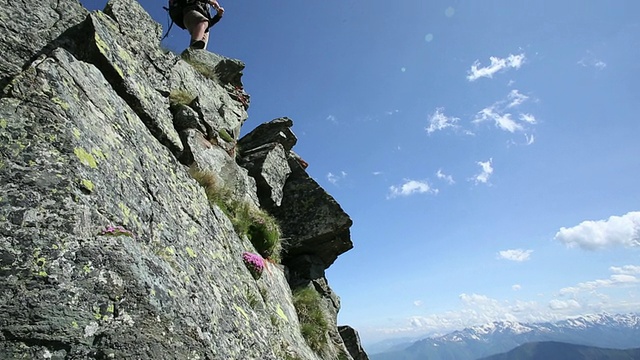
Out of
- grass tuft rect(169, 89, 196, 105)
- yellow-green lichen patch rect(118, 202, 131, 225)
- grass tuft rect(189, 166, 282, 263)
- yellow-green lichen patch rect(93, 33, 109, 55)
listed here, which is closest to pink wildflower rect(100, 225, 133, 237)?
yellow-green lichen patch rect(118, 202, 131, 225)

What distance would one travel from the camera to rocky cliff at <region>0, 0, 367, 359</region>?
3875 mm

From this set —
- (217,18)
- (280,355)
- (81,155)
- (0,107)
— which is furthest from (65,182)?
(217,18)

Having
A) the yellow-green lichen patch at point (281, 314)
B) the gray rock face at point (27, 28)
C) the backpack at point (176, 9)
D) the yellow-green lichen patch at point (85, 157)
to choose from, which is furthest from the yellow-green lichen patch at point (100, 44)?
the backpack at point (176, 9)

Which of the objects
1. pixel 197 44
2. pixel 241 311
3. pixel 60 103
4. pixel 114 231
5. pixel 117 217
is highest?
pixel 197 44

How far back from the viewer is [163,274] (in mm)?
5121

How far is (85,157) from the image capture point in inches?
213

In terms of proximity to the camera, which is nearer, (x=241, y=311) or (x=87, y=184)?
(x=87, y=184)

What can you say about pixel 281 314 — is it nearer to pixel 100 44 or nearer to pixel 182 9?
pixel 100 44

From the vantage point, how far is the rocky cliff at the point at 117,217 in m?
3.88

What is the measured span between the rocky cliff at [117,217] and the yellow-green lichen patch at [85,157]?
0.10ft

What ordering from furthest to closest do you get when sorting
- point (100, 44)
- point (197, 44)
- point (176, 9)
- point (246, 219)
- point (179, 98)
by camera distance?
point (176, 9) → point (197, 44) → point (179, 98) → point (246, 219) → point (100, 44)

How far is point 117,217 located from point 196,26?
16.7 m

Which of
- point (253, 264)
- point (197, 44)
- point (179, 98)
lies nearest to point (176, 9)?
point (197, 44)

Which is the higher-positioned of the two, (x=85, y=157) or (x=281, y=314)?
(x=85, y=157)
